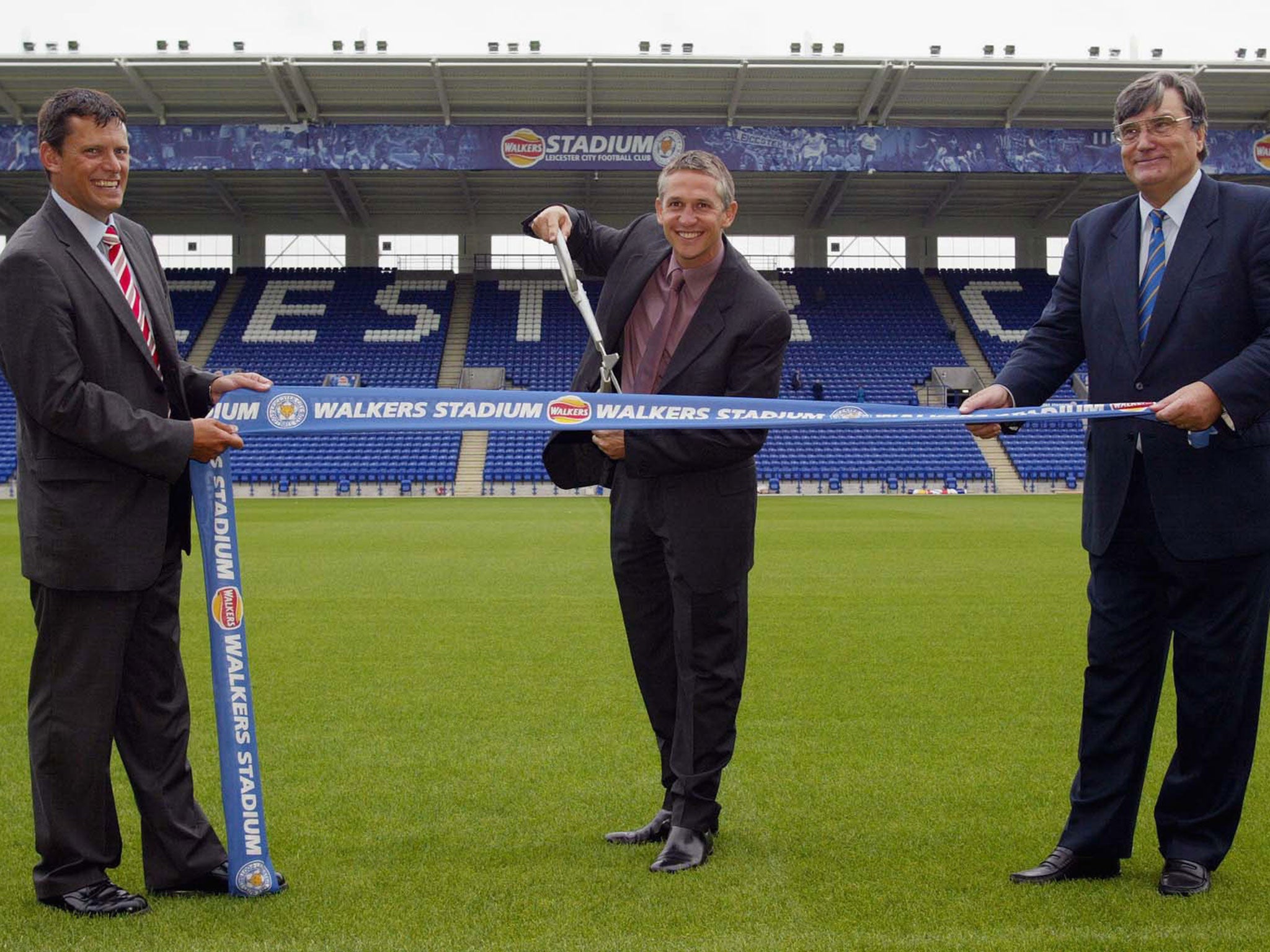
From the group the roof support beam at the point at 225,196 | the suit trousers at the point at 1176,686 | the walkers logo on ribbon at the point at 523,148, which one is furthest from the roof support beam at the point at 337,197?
the suit trousers at the point at 1176,686

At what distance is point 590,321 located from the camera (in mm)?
3432

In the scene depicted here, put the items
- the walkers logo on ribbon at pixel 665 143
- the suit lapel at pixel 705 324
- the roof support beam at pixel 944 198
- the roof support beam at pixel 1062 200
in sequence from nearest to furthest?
the suit lapel at pixel 705 324, the walkers logo on ribbon at pixel 665 143, the roof support beam at pixel 944 198, the roof support beam at pixel 1062 200

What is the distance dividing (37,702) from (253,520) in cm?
1633

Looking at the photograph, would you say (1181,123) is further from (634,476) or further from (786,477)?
(786,477)

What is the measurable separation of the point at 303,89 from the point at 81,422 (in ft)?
87.2

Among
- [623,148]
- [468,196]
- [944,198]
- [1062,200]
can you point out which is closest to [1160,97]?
[623,148]

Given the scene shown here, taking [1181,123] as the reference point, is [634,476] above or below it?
below

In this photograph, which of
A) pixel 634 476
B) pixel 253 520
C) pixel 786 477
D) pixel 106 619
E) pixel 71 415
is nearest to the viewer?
pixel 71 415

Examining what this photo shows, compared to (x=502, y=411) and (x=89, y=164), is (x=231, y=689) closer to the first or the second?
(x=502, y=411)

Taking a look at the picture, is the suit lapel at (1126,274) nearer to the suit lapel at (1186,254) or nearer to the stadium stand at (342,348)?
the suit lapel at (1186,254)

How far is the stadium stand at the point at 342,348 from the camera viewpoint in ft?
93.4

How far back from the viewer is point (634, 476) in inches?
134

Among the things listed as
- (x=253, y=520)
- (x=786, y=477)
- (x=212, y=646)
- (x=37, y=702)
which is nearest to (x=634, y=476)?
(x=212, y=646)

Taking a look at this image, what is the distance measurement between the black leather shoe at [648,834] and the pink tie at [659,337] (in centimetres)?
127
